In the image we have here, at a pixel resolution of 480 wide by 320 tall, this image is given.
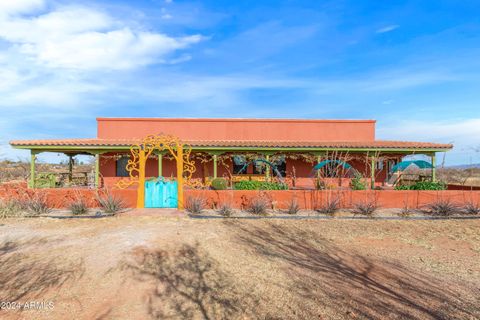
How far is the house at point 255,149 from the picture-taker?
56.2ft

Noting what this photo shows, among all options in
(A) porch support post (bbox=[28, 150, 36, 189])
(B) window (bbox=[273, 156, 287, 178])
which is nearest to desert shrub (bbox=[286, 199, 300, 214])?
(B) window (bbox=[273, 156, 287, 178])

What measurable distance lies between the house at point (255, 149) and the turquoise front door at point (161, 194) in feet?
8.80

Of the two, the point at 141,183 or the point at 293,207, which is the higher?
the point at 141,183

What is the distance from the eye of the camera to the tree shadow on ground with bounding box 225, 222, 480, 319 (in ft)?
Answer: 14.8

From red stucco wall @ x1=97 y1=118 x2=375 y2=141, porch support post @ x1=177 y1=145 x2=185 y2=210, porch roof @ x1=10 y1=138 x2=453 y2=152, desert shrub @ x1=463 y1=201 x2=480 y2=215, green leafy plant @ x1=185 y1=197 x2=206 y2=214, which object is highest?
red stucco wall @ x1=97 y1=118 x2=375 y2=141

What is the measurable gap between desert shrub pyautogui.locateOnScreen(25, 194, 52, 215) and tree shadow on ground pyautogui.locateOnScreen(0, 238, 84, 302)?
4016 millimetres

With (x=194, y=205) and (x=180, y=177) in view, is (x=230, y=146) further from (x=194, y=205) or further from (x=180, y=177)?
(x=194, y=205)

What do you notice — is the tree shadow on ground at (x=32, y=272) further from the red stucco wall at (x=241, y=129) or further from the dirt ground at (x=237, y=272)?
the red stucco wall at (x=241, y=129)

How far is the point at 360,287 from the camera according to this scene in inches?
207

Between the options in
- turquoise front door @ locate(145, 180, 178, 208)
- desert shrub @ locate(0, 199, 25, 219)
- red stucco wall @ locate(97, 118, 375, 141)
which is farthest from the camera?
red stucco wall @ locate(97, 118, 375, 141)

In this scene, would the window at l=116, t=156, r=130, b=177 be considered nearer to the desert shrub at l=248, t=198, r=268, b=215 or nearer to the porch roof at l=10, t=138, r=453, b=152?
the porch roof at l=10, t=138, r=453, b=152

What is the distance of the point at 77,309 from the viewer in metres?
4.61

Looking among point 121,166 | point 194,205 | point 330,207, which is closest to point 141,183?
point 194,205

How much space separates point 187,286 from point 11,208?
8.80m
